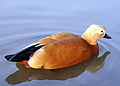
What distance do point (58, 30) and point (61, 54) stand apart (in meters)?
1.76

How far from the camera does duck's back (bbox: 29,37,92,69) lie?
4832 mm

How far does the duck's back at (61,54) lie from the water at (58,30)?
6.2 inches

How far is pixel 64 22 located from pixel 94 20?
84 centimetres

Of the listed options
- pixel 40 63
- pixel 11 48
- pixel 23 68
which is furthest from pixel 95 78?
pixel 11 48

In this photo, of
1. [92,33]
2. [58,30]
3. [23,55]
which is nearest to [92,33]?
[92,33]

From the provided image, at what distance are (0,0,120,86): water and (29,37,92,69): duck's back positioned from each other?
16 cm

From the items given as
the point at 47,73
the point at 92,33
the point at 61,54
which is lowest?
the point at 47,73

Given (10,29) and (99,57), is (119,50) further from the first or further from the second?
(10,29)

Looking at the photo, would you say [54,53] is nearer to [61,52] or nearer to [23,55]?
[61,52]

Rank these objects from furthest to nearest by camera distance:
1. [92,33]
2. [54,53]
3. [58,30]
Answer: [58,30] → [92,33] → [54,53]

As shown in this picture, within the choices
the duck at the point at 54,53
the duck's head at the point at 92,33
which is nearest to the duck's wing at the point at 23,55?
the duck at the point at 54,53

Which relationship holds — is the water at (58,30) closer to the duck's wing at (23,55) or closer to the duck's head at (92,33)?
the duck's wing at (23,55)

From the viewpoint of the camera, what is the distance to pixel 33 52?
4.92 meters

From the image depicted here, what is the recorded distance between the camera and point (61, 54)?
491 cm
